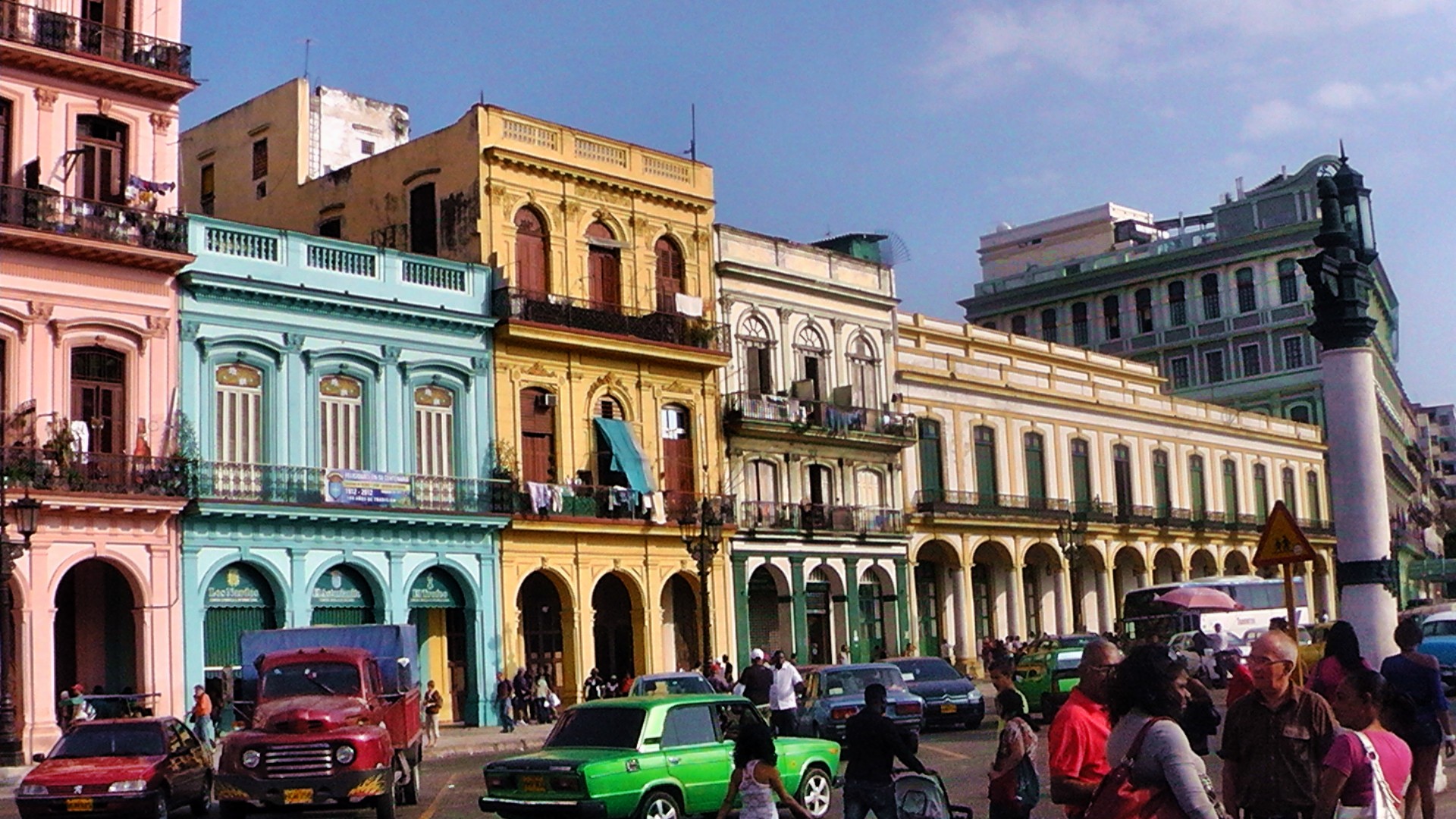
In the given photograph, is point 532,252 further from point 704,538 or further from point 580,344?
point 704,538

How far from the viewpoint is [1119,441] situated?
6031 cm

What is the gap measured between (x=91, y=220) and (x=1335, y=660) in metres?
→ 25.5

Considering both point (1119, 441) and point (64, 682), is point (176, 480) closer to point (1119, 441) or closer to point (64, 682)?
point (64, 682)

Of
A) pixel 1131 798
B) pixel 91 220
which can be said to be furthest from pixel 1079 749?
pixel 91 220

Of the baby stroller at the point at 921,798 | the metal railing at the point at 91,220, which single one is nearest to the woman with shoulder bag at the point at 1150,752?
the baby stroller at the point at 921,798

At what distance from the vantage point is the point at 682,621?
43906mm

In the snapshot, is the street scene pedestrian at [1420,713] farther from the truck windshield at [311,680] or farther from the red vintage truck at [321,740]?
the truck windshield at [311,680]

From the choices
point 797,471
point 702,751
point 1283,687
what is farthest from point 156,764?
point 797,471

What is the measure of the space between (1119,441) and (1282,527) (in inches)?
1734

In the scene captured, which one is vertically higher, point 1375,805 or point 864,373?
point 864,373

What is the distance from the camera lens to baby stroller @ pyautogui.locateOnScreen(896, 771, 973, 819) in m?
11.7

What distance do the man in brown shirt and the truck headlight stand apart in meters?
13.4

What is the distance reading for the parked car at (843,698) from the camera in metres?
26.8

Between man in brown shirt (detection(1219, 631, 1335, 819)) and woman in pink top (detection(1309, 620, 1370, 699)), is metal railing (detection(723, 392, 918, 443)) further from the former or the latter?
man in brown shirt (detection(1219, 631, 1335, 819))
